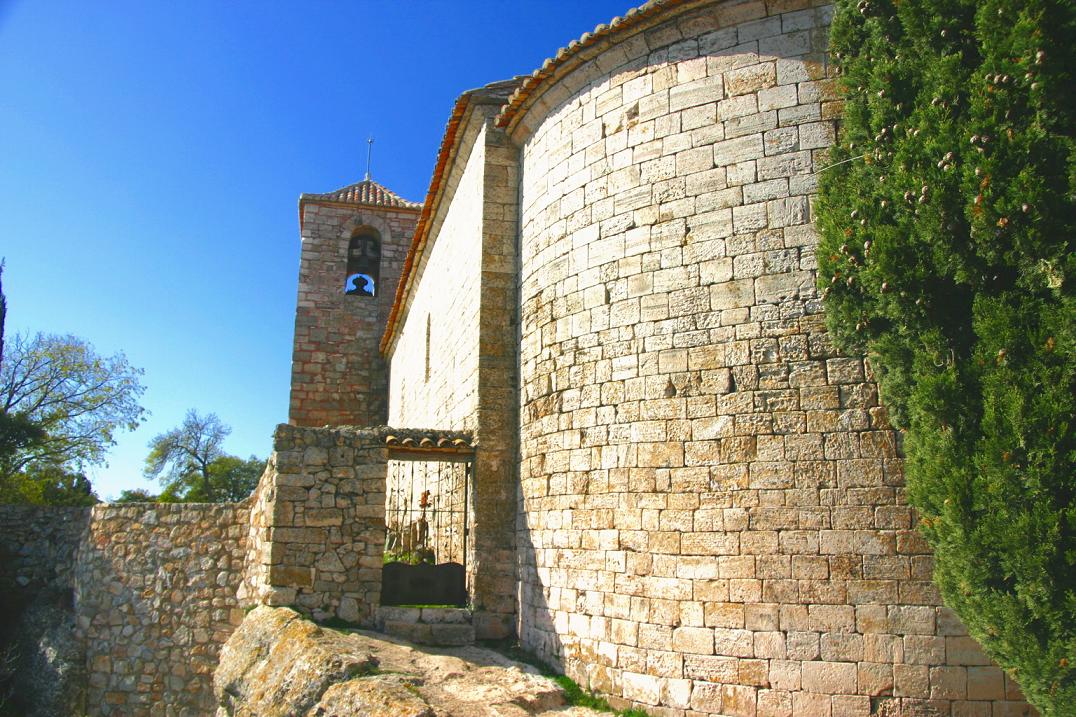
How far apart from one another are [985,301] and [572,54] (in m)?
4.27

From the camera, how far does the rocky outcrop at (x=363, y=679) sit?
5.12 metres

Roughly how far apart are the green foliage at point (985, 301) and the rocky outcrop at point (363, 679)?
117 inches

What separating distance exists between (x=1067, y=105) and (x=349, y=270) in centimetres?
1697

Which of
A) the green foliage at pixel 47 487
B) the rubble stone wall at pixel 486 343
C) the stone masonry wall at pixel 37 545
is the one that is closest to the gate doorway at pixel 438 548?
the rubble stone wall at pixel 486 343

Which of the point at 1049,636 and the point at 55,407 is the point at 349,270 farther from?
the point at 1049,636

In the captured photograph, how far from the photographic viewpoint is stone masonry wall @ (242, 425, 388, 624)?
750cm

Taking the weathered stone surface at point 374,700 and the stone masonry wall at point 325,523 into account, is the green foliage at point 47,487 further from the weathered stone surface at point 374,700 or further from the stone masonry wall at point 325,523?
the weathered stone surface at point 374,700

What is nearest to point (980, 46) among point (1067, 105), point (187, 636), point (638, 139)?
point (1067, 105)

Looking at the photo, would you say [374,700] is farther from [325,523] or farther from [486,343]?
[486,343]

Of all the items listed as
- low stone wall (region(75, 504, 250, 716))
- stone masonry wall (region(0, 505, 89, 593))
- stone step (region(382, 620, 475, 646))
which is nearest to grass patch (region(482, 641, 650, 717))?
stone step (region(382, 620, 475, 646))

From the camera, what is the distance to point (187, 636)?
9078 millimetres

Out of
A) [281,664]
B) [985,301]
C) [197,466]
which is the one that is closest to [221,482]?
[197,466]

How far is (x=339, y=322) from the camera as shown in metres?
18.6

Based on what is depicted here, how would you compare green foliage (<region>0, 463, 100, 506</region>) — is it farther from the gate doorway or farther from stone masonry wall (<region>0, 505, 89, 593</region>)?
the gate doorway
